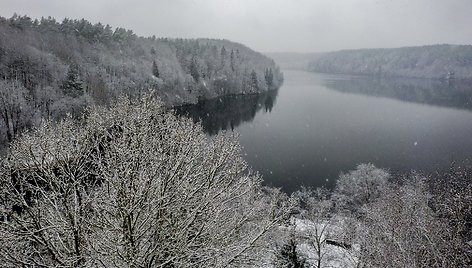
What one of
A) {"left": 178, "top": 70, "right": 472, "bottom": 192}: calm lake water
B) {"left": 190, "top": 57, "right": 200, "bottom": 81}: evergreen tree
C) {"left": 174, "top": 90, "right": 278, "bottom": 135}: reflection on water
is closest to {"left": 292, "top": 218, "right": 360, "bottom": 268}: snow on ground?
{"left": 178, "top": 70, "right": 472, "bottom": 192}: calm lake water

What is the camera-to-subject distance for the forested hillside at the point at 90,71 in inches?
1919

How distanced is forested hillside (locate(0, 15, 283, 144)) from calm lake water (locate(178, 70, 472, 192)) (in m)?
9.35

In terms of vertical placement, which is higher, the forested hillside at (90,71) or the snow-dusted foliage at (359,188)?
the forested hillside at (90,71)

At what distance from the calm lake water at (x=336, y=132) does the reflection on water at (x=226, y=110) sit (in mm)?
222

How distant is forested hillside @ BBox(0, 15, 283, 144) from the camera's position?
4875 cm

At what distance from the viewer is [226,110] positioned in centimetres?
8562

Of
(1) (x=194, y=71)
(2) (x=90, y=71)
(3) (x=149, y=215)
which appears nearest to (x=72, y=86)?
(2) (x=90, y=71)

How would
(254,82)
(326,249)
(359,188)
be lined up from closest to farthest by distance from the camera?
(326,249), (359,188), (254,82)

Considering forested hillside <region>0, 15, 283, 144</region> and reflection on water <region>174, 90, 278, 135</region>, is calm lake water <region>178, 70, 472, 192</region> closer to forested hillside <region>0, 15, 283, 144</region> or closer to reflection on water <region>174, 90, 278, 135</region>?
reflection on water <region>174, 90, 278, 135</region>

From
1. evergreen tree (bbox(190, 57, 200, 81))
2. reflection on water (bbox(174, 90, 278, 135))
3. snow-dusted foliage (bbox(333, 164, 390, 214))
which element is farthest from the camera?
evergreen tree (bbox(190, 57, 200, 81))

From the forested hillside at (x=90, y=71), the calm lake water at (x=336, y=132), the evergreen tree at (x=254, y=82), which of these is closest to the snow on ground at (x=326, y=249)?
the forested hillside at (x=90, y=71)

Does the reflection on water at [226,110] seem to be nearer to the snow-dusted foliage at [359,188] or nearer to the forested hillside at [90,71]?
the forested hillside at [90,71]

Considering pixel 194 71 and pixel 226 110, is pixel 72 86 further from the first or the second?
pixel 194 71

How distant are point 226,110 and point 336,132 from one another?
1179 inches
